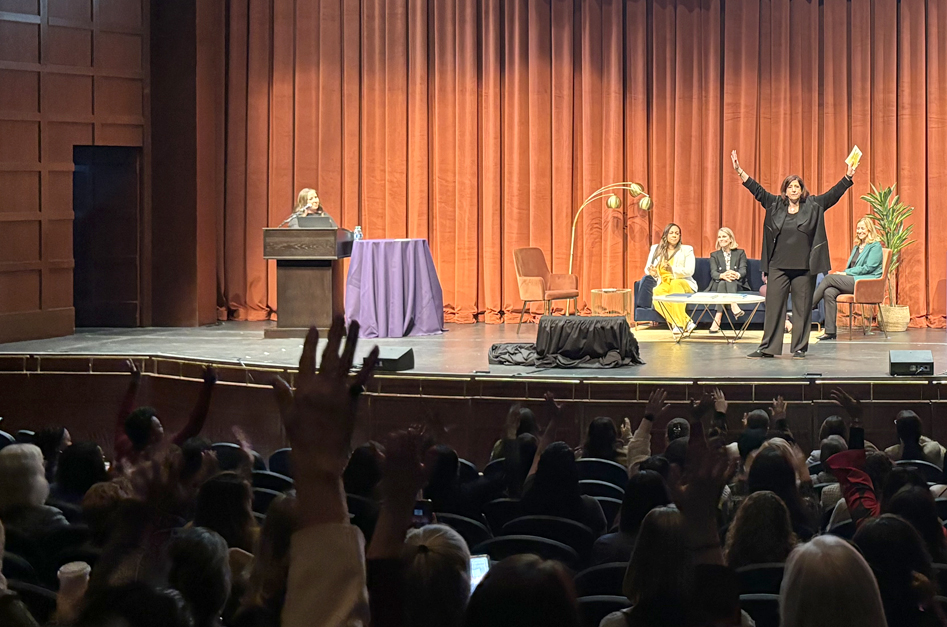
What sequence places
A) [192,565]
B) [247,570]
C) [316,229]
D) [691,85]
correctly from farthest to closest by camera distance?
[691,85], [316,229], [247,570], [192,565]

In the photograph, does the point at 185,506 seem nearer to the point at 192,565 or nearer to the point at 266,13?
the point at 192,565

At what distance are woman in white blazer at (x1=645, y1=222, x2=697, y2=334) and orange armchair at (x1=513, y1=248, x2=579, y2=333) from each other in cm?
73

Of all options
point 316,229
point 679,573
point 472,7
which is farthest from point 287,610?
point 472,7

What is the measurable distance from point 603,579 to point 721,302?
19.8 feet

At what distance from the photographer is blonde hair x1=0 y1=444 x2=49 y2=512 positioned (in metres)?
3.02

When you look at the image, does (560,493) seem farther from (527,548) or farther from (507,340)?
(507,340)

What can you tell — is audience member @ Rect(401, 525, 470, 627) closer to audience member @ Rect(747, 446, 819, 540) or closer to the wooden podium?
audience member @ Rect(747, 446, 819, 540)

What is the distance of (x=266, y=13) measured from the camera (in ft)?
36.6

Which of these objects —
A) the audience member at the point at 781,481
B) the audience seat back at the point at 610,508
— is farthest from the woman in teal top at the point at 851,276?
the audience member at the point at 781,481

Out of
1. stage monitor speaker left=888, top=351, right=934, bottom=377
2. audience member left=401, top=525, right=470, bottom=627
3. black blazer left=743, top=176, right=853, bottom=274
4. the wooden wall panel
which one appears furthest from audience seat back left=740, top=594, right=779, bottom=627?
the wooden wall panel

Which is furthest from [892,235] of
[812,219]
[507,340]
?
[507,340]

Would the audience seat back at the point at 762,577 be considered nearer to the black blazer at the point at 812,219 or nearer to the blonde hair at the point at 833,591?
the blonde hair at the point at 833,591

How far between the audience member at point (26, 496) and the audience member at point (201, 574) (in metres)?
0.94

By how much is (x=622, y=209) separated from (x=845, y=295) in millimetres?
2516
